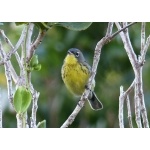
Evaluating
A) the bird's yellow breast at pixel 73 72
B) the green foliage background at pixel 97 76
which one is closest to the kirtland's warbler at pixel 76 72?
the bird's yellow breast at pixel 73 72

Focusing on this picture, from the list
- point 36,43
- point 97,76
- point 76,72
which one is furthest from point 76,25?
point 97,76

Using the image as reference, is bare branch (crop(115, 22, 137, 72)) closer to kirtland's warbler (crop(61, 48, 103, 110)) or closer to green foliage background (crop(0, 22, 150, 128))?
kirtland's warbler (crop(61, 48, 103, 110))

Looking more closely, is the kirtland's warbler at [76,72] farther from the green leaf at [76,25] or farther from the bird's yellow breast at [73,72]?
the green leaf at [76,25]

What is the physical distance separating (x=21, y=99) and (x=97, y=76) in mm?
1493

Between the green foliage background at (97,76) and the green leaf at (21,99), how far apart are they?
1.41 m

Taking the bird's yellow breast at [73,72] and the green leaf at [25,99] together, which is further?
the bird's yellow breast at [73,72]

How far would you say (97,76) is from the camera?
89.2 inches

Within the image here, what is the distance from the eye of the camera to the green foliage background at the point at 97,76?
2.25m

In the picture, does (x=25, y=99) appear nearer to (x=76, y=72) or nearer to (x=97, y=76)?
(x=76, y=72)

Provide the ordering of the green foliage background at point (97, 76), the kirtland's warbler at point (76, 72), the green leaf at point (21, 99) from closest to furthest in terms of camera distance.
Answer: the green leaf at point (21, 99)
the kirtland's warbler at point (76, 72)
the green foliage background at point (97, 76)

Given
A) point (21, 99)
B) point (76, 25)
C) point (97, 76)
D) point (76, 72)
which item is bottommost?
point (21, 99)

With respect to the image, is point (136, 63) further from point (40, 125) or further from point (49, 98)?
point (49, 98)

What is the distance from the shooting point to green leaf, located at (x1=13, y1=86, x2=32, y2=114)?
783 millimetres
